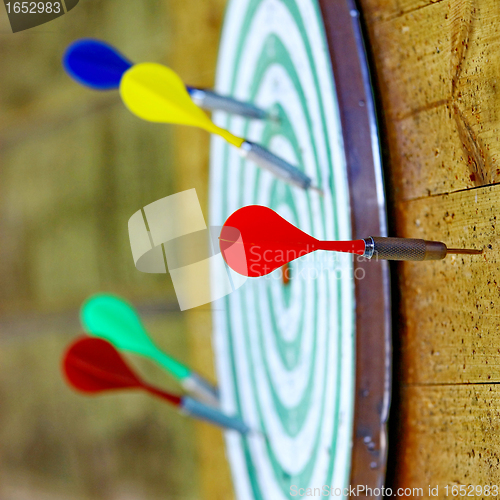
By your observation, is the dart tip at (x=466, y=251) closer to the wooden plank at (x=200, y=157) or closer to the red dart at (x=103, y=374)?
the red dart at (x=103, y=374)

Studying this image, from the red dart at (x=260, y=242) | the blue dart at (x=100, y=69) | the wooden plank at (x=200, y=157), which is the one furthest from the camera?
the wooden plank at (x=200, y=157)

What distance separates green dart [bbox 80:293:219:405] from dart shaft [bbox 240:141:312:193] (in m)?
0.17

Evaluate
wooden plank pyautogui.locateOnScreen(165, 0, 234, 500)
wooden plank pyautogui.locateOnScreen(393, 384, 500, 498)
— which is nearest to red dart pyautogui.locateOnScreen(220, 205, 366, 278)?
wooden plank pyautogui.locateOnScreen(393, 384, 500, 498)

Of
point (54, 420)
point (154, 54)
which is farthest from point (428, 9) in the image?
point (54, 420)

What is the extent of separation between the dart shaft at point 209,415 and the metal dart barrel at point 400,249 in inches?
7.7

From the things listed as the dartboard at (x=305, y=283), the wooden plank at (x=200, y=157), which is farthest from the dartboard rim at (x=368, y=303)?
the wooden plank at (x=200, y=157)

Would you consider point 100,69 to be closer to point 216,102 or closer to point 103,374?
point 216,102

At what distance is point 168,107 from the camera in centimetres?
29

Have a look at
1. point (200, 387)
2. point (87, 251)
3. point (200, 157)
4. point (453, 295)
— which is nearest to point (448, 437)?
point (453, 295)

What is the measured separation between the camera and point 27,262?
81 centimetres

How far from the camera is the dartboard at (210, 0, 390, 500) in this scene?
0.27 metres

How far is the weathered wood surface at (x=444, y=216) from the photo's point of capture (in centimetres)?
24

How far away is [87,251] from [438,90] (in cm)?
55

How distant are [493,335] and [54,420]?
2.16 ft
